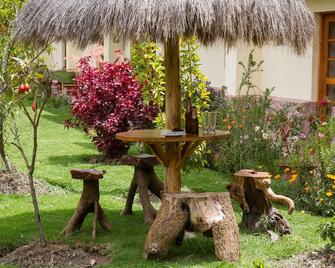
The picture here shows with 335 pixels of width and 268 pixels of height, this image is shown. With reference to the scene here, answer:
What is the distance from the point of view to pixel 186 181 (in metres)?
10.7

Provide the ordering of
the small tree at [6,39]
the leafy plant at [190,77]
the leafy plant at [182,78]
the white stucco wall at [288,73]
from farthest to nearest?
the white stucco wall at [288,73]
the leafy plant at [190,77]
the leafy plant at [182,78]
the small tree at [6,39]

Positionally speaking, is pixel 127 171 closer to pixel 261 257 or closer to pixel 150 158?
pixel 150 158

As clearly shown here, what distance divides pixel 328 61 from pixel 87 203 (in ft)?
21.5

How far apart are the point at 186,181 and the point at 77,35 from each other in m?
4.73

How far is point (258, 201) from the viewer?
729cm

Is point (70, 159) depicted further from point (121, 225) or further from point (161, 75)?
point (121, 225)

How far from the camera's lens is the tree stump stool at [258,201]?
7.23 m

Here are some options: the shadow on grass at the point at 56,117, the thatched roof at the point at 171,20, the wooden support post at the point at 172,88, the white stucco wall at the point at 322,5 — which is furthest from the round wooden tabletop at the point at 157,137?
the shadow on grass at the point at 56,117

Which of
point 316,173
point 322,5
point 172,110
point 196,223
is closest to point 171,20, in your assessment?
point 172,110

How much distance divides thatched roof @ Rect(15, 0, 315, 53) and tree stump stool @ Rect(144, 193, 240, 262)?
1.38 meters

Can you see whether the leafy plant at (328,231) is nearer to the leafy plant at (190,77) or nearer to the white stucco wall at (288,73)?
the leafy plant at (190,77)

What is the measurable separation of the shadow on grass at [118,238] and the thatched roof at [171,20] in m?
1.85

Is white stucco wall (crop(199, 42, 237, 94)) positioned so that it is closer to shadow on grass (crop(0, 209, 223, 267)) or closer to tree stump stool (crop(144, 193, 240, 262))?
shadow on grass (crop(0, 209, 223, 267))

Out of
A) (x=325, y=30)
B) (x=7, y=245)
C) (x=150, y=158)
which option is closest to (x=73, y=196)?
(x=150, y=158)
